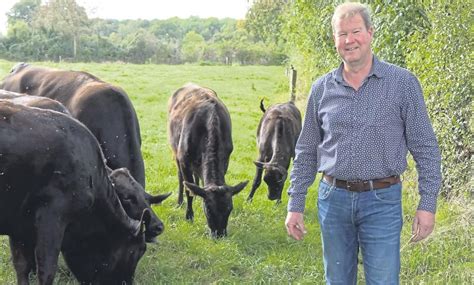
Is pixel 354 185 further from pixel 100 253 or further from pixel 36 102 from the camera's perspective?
pixel 36 102

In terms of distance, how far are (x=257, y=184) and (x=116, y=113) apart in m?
3.44

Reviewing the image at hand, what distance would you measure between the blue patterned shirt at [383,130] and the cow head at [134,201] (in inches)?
106

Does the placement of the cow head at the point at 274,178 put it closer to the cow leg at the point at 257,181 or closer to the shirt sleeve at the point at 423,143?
the cow leg at the point at 257,181

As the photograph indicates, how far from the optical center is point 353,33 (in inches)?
153

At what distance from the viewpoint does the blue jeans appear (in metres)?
3.97

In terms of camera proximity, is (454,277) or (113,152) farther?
(113,152)

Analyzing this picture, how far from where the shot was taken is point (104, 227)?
19.3 feet

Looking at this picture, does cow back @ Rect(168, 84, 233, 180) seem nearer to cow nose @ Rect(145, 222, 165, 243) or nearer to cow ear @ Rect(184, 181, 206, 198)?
cow ear @ Rect(184, 181, 206, 198)

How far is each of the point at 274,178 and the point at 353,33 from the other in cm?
647

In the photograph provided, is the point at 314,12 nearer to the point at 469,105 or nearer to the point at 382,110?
the point at 469,105

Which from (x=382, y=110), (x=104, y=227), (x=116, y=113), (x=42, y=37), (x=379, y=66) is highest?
(x=379, y=66)

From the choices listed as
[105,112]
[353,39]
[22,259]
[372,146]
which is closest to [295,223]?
[372,146]

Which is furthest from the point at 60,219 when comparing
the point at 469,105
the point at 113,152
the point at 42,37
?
the point at 42,37

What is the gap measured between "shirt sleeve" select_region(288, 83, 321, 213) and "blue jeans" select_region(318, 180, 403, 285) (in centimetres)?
17
